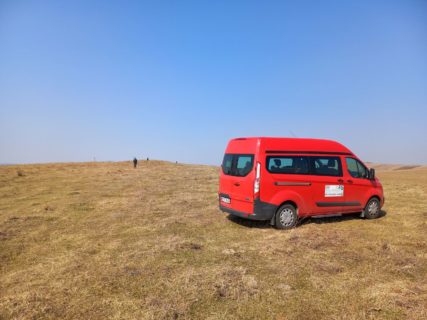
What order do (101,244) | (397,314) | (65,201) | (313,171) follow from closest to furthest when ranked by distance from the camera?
(397,314), (101,244), (313,171), (65,201)

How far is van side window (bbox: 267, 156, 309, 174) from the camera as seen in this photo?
26.4 ft

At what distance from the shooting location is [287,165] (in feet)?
27.1

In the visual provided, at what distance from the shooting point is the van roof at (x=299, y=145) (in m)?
8.11

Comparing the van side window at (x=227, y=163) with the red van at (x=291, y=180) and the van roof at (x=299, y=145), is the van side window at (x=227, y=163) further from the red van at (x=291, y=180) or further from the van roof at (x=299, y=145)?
the van roof at (x=299, y=145)

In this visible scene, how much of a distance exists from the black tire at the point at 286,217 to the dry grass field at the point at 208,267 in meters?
0.36

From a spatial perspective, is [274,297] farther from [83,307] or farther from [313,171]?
[313,171]

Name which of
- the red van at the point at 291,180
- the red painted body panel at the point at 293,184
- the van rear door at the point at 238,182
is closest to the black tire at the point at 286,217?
the red van at the point at 291,180

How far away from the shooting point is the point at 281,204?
8125 mm

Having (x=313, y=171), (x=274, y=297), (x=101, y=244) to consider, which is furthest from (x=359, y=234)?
(x=101, y=244)

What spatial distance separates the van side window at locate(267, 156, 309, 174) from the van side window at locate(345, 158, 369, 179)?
1688 millimetres

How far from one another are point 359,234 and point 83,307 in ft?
21.7

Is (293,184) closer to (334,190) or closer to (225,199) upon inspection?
(334,190)

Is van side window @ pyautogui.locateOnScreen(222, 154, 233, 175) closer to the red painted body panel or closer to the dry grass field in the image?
the red painted body panel

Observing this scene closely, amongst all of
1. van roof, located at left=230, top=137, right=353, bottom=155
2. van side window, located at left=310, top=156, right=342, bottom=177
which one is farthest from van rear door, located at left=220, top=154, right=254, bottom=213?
van side window, located at left=310, top=156, right=342, bottom=177
